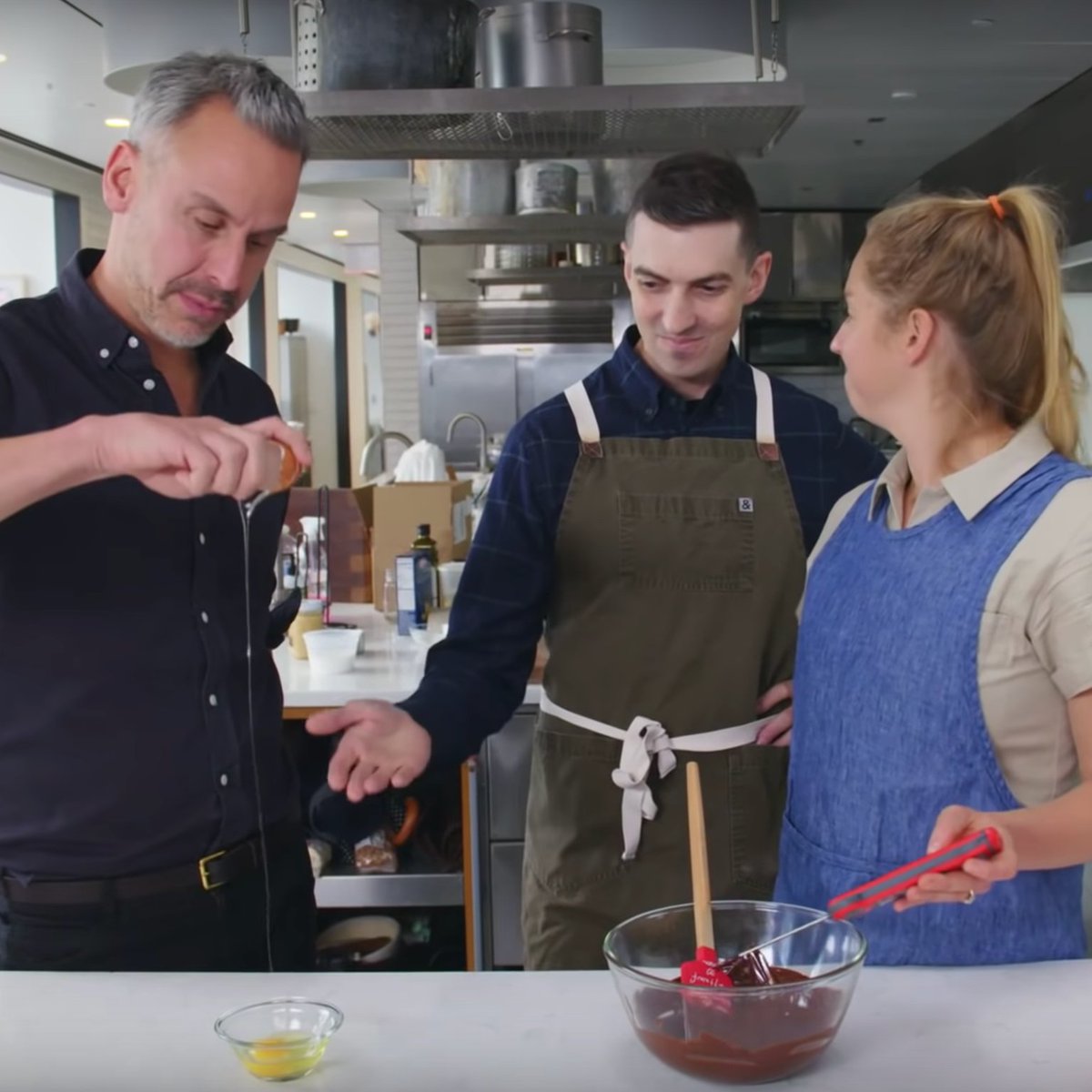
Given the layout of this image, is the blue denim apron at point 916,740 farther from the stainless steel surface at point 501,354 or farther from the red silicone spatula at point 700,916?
the stainless steel surface at point 501,354

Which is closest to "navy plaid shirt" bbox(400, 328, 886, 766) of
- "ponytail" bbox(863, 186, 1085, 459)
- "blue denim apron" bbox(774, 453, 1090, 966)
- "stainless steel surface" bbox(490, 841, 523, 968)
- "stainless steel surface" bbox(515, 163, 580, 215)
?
"blue denim apron" bbox(774, 453, 1090, 966)

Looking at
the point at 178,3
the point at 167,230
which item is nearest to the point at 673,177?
the point at 167,230

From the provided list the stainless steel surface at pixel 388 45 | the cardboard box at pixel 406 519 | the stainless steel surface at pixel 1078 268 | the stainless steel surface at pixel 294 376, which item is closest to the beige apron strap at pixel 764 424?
the stainless steel surface at pixel 388 45

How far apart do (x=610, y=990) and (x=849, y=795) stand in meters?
0.41

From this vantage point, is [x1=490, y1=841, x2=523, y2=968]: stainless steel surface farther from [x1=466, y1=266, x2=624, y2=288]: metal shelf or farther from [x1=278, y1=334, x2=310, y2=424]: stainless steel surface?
[x1=278, y1=334, x2=310, y2=424]: stainless steel surface

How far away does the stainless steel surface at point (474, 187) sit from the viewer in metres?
4.25

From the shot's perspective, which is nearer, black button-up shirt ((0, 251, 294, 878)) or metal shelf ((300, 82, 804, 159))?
black button-up shirt ((0, 251, 294, 878))

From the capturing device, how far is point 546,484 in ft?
7.03

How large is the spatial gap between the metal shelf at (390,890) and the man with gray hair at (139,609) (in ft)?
4.71

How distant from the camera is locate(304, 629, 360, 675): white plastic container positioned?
3.17 m

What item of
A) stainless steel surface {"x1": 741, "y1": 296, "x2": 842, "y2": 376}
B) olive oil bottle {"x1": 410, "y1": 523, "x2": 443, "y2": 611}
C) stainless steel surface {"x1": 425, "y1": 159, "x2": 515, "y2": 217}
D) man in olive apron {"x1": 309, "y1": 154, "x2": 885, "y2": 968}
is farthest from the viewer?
stainless steel surface {"x1": 741, "y1": 296, "x2": 842, "y2": 376}

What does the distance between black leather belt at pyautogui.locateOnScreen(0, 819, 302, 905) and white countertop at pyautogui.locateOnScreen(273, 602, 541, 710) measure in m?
1.02

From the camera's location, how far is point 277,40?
525 centimetres

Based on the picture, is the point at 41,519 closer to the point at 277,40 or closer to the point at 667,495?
the point at 667,495
